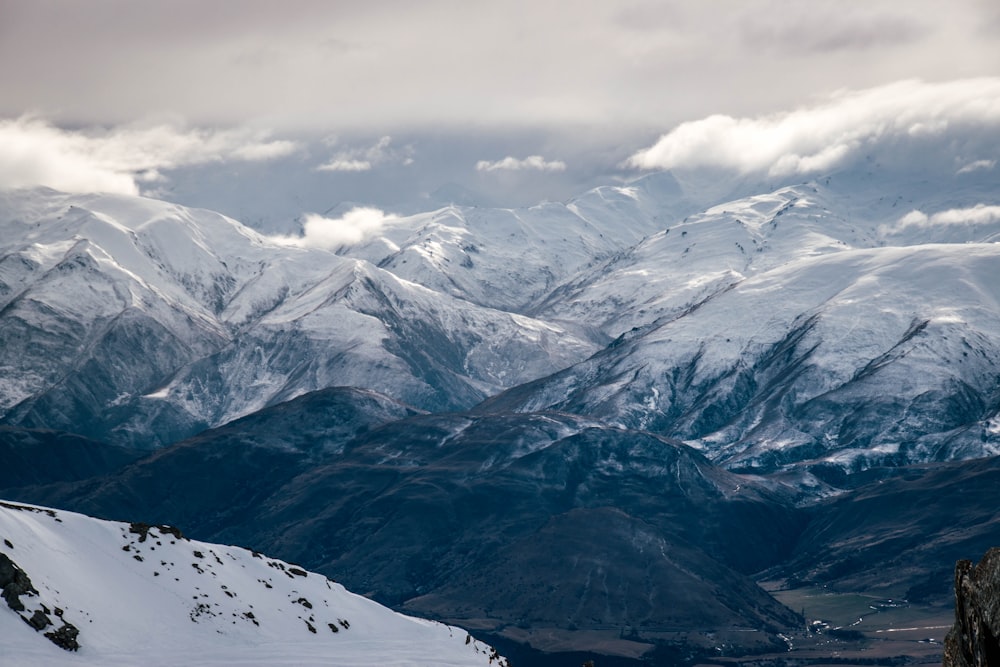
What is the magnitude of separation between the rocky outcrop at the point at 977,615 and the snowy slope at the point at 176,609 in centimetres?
7043

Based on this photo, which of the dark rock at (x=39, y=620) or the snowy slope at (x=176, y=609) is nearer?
the dark rock at (x=39, y=620)

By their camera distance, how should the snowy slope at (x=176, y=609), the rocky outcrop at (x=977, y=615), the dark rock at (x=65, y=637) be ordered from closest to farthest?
the rocky outcrop at (x=977, y=615)
the dark rock at (x=65, y=637)
the snowy slope at (x=176, y=609)

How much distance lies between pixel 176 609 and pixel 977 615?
300 ft

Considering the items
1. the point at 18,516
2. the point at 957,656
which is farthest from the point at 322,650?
the point at 957,656

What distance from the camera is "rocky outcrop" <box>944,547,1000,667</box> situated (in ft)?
163

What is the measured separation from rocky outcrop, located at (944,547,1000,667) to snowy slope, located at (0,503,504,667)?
70431 mm

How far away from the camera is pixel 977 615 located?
5069cm

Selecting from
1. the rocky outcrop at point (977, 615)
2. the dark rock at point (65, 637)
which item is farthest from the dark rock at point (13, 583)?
the rocky outcrop at point (977, 615)

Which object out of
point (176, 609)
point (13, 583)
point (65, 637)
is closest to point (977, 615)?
point (65, 637)

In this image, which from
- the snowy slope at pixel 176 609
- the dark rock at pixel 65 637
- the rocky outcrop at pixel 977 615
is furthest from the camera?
the snowy slope at pixel 176 609

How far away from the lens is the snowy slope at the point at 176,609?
114 meters

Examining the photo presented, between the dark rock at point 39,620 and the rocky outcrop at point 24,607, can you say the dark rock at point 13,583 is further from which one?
the dark rock at point 39,620

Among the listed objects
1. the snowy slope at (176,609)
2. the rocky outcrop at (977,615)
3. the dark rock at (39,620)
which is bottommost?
the snowy slope at (176,609)

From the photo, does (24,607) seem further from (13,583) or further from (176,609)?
(176,609)
